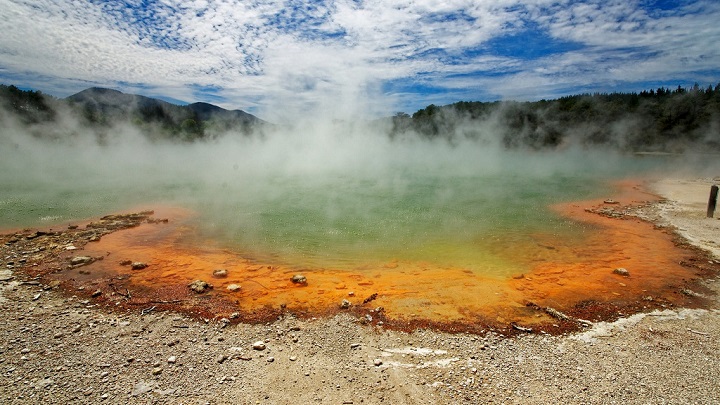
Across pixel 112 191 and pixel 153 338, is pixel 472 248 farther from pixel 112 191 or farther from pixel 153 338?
pixel 112 191

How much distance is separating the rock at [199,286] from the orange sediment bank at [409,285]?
9 cm

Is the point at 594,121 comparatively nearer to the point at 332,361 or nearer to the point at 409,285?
the point at 409,285

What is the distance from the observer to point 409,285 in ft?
18.4

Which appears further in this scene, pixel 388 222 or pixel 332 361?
pixel 388 222

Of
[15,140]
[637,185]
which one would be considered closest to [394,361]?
[637,185]

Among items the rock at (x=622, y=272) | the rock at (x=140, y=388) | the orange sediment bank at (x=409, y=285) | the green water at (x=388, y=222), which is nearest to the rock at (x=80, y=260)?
the orange sediment bank at (x=409, y=285)

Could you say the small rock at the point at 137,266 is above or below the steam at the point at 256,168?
below

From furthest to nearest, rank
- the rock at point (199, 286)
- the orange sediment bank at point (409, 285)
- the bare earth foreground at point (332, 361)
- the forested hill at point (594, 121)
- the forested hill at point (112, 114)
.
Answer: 1. the forested hill at point (594, 121)
2. the forested hill at point (112, 114)
3. the rock at point (199, 286)
4. the orange sediment bank at point (409, 285)
5. the bare earth foreground at point (332, 361)

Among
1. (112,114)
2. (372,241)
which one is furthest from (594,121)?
(112,114)

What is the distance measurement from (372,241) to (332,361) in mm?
4376

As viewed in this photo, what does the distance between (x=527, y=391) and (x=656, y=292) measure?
12.4ft

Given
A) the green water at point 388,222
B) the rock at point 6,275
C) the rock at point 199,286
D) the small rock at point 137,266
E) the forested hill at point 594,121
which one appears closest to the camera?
the rock at point 199,286

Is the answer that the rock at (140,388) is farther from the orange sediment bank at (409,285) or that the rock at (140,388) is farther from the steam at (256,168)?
the steam at (256,168)

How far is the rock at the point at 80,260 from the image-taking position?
6094 mm
